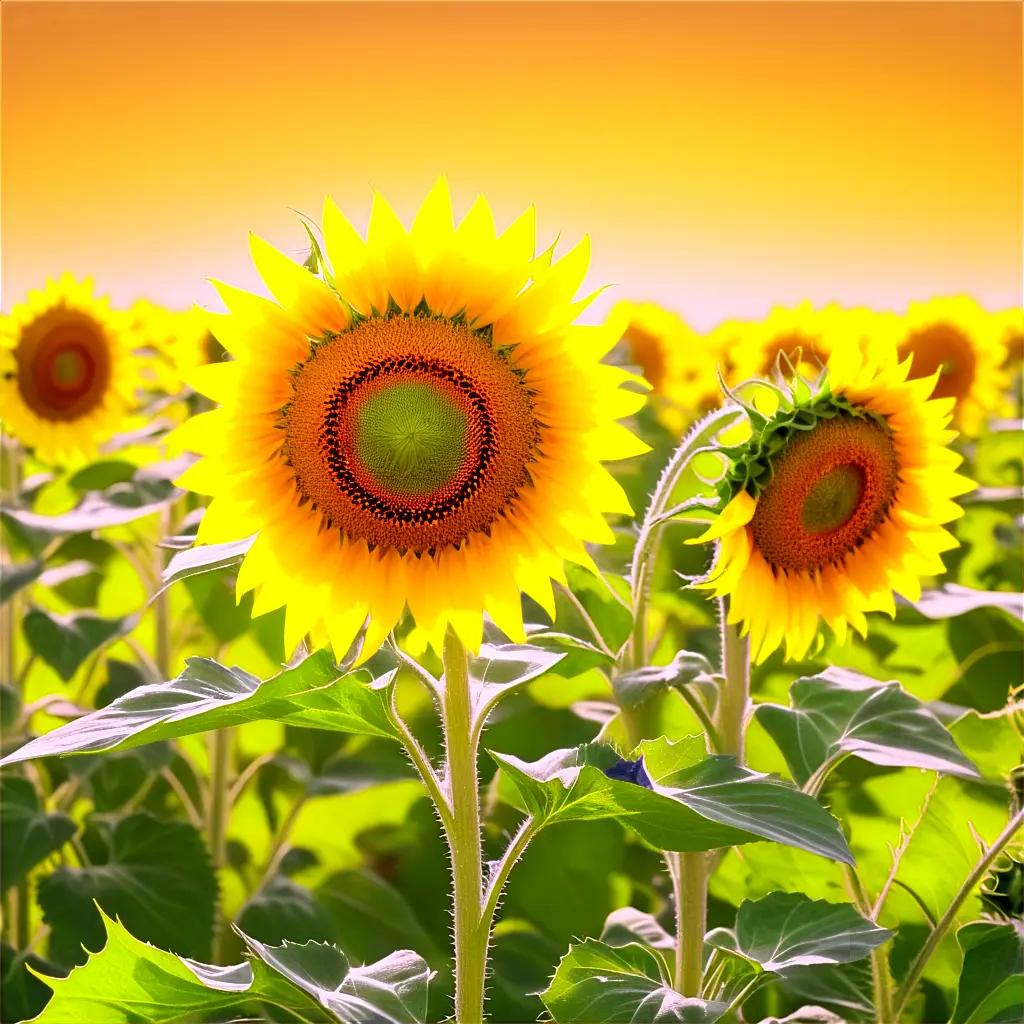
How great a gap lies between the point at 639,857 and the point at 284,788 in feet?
2.24

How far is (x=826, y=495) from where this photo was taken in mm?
1031

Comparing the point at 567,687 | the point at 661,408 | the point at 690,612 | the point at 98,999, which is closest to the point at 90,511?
the point at 567,687

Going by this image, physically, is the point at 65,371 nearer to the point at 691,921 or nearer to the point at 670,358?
the point at 691,921

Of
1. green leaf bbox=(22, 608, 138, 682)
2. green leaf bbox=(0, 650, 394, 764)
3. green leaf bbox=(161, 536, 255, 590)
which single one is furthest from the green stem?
green leaf bbox=(22, 608, 138, 682)

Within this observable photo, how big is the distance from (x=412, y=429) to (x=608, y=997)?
0.40 m

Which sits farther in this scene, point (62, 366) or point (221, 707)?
point (62, 366)

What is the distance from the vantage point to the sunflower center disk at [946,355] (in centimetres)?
272

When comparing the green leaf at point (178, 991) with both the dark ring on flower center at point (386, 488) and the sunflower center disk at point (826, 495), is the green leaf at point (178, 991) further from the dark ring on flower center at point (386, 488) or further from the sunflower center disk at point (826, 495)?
the sunflower center disk at point (826, 495)

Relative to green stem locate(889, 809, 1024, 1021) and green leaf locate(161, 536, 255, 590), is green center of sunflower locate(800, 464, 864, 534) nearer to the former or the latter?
green stem locate(889, 809, 1024, 1021)

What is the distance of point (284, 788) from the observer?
6.66 feet

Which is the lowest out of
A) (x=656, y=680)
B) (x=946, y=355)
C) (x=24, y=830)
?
(x=24, y=830)

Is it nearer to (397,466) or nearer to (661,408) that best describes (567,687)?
(397,466)

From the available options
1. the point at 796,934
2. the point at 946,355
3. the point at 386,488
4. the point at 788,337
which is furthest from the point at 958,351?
the point at 386,488

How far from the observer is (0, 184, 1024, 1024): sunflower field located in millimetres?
824
